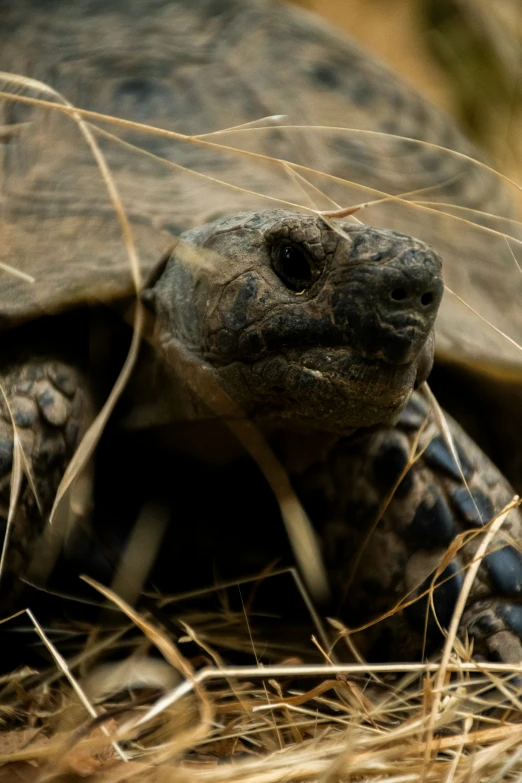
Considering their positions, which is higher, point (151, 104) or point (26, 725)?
point (151, 104)

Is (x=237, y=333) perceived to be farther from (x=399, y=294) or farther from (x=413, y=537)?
(x=413, y=537)

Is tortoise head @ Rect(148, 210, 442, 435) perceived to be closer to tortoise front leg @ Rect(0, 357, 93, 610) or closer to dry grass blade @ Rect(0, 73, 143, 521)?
dry grass blade @ Rect(0, 73, 143, 521)

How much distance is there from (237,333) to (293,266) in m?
0.17

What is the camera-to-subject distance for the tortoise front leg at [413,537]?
2238 millimetres

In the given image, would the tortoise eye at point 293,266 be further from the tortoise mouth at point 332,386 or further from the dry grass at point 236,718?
the dry grass at point 236,718

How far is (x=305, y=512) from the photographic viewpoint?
7.81 ft

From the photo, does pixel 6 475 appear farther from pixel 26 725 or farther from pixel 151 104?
pixel 151 104

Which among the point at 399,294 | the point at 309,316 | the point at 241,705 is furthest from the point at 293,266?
the point at 241,705

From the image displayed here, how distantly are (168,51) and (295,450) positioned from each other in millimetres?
1390

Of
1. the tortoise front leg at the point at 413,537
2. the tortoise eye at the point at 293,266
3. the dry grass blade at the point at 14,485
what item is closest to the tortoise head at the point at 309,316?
the tortoise eye at the point at 293,266

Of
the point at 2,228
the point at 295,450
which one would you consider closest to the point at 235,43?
the point at 2,228

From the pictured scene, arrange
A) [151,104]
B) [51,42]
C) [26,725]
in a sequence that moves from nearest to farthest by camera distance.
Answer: [26,725], [151,104], [51,42]

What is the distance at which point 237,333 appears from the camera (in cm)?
198

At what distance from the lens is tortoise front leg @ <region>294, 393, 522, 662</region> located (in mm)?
2238
